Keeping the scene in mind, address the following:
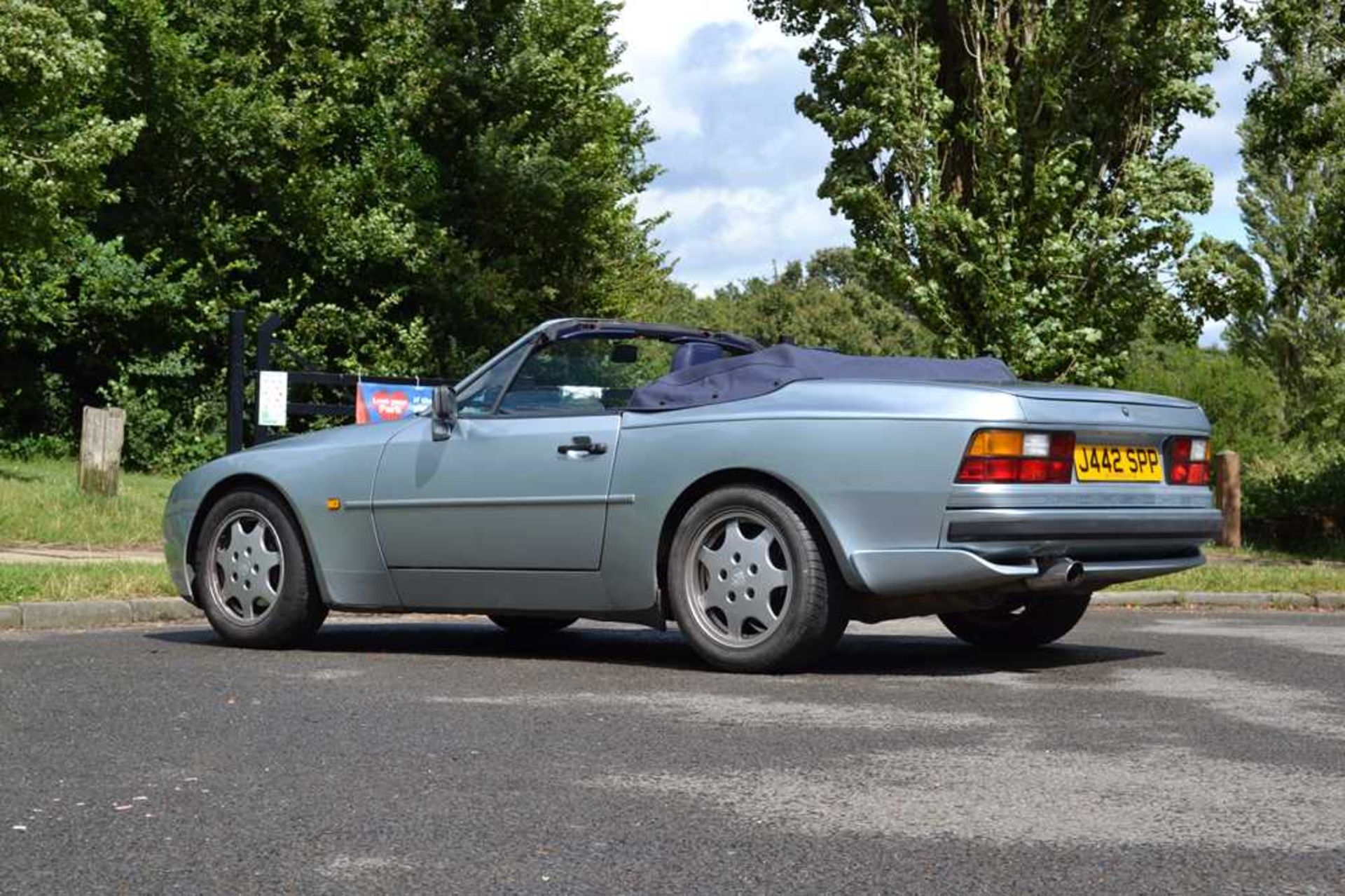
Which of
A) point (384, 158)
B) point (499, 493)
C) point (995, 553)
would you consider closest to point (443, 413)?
point (499, 493)

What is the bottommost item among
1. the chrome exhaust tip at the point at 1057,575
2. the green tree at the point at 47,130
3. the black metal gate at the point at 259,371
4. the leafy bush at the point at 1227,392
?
the chrome exhaust tip at the point at 1057,575

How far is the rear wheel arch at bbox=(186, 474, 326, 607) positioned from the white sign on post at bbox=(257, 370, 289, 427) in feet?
22.5

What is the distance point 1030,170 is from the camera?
23.8 meters

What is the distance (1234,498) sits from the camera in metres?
20.6

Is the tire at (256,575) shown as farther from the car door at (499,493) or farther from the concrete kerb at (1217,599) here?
the concrete kerb at (1217,599)

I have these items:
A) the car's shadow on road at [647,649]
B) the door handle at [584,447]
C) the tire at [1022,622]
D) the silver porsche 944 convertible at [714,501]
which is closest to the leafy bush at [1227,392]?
the car's shadow on road at [647,649]

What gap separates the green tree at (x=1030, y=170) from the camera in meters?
23.6

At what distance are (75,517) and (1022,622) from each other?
36.1 ft

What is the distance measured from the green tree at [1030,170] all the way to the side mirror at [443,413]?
16004 millimetres

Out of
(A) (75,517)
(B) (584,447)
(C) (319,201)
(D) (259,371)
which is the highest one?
(C) (319,201)

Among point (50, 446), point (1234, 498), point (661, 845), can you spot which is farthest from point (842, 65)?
point (661, 845)

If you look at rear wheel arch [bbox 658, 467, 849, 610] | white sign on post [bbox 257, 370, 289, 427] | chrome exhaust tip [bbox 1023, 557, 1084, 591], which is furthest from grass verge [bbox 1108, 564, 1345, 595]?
white sign on post [bbox 257, 370, 289, 427]

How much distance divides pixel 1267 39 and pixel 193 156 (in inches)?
689

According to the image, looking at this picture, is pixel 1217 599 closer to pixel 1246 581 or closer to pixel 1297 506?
pixel 1246 581
